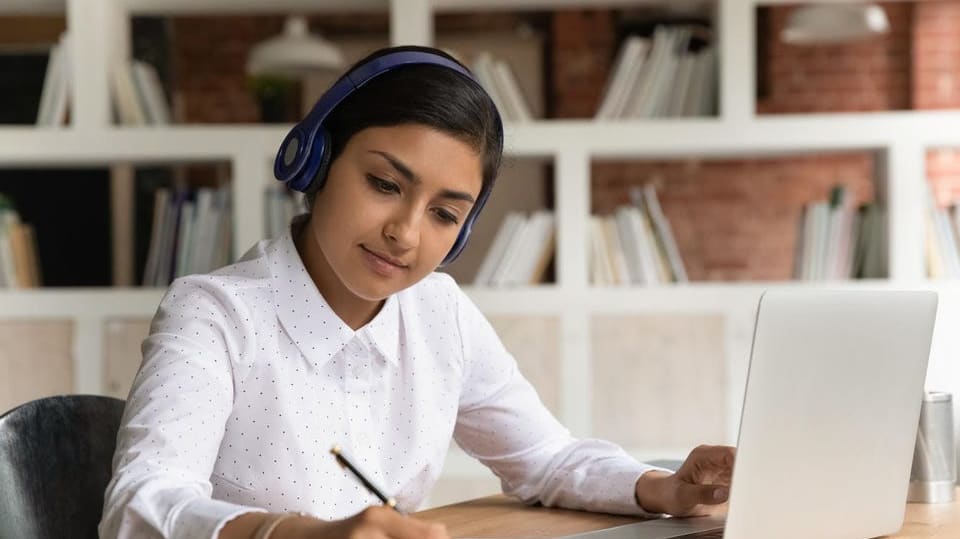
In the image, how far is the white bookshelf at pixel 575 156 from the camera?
11.8 ft

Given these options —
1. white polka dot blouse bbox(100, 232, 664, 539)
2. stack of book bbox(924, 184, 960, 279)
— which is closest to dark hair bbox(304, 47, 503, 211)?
white polka dot blouse bbox(100, 232, 664, 539)

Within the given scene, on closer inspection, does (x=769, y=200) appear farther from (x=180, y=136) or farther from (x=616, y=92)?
(x=180, y=136)

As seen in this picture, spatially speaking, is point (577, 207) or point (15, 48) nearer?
point (577, 207)

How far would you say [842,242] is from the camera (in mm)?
3729

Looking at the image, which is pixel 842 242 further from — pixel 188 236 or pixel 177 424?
pixel 177 424

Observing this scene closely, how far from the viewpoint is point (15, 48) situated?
6359mm

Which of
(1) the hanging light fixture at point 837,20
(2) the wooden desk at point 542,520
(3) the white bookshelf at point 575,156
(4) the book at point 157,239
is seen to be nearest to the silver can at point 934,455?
(2) the wooden desk at point 542,520

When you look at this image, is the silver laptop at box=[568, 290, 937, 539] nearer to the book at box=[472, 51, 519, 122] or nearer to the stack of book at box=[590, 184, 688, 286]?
the stack of book at box=[590, 184, 688, 286]

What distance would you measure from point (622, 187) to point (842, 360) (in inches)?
235

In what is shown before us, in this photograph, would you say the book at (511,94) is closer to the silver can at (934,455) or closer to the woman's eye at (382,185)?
the silver can at (934,455)

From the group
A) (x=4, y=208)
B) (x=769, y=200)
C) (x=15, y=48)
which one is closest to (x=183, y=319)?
(x=4, y=208)

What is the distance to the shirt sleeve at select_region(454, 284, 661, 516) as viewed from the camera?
1664 mm

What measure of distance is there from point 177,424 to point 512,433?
65cm

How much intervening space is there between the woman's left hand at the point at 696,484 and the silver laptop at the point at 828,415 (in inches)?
3.4
